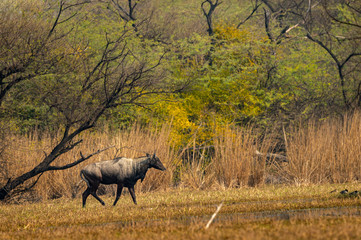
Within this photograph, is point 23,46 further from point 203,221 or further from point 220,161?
point 203,221

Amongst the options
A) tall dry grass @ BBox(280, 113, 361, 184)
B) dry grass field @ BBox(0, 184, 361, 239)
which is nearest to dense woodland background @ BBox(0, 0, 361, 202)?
tall dry grass @ BBox(280, 113, 361, 184)

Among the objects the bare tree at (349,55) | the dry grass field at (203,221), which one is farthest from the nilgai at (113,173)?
the bare tree at (349,55)

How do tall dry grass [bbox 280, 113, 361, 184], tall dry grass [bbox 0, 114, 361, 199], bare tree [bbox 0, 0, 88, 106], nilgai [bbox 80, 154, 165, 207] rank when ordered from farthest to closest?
tall dry grass [bbox 280, 113, 361, 184] < tall dry grass [bbox 0, 114, 361, 199] < bare tree [bbox 0, 0, 88, 106] < nilgai [bbox 80, 154, 165, 207]

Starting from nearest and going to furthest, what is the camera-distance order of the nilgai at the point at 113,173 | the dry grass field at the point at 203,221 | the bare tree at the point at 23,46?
1. the dry grass field at the point at 203,221
2. the nilgai at the point at 113,173
3. the bare tree at the point at 23,46

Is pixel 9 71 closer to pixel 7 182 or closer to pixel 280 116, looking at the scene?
pixel 7 182

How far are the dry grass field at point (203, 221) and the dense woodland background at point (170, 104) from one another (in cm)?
314

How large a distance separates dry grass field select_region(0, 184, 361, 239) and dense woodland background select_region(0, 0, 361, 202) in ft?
10.3

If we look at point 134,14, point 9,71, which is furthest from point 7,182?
point 134,14

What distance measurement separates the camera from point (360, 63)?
25938mm

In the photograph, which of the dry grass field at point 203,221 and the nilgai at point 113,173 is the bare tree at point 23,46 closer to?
the nilgai at point 113,173

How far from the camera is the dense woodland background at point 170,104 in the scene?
14023 millimetres

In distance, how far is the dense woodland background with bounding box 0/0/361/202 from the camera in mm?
14023

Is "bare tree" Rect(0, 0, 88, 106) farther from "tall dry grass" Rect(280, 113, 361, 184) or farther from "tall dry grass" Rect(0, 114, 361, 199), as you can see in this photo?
"tall dry grass" Rect(280, 113, 361, 184)

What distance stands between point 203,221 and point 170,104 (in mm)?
13772
